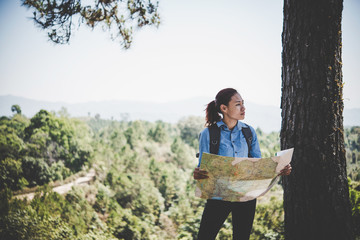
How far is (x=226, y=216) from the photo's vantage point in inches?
63.8

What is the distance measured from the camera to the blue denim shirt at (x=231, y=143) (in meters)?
1.58

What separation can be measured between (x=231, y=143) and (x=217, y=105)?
33cm

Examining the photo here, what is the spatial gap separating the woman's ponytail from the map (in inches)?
15.6

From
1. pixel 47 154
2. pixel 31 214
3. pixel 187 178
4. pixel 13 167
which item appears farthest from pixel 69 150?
pixel 31 214

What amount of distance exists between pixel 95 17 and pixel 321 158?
3.34 meters

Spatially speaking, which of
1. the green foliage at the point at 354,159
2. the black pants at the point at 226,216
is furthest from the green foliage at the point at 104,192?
the black pants at the point at 226,216

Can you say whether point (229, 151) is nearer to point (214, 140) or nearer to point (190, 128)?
point (214, 140)

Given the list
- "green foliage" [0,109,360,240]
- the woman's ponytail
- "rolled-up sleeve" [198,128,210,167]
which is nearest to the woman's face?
the woman's ponytail

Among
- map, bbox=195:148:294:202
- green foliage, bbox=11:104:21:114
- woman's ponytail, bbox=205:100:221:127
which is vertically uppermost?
green foliage, bbox=11:104:21:114

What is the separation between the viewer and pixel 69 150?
27.8 meters

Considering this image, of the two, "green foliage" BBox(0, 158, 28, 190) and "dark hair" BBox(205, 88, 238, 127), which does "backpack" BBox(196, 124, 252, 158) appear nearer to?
"dark hair" BBox(205, 88, 238, 127)

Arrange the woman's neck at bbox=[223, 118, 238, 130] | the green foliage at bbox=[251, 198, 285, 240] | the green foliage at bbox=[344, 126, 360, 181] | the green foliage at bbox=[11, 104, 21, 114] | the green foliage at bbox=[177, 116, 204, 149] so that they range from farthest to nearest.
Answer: the green foliage at bbox=[177, 116, 204, 149] < the green foliage at bbox=[11, 104, 21, 114] < the green foliage at bbox=[344, 126, 360, 181] < the green foliage at bbox=[251, 198, 285, 240] < the woman's neck at bbox=[223, 118, 238, 130]

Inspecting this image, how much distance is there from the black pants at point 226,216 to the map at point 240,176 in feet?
0.39

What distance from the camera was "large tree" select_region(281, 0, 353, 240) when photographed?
1.56m
